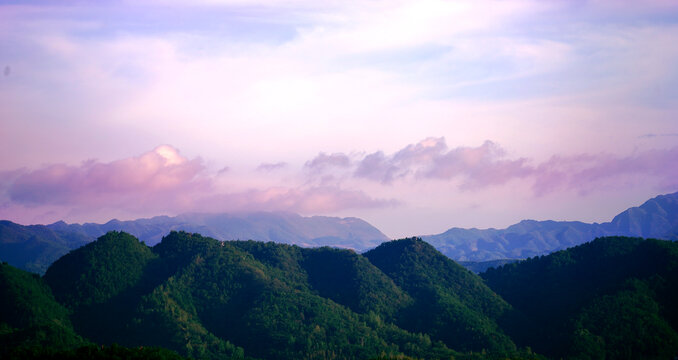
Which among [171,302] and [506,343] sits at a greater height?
[171,302]

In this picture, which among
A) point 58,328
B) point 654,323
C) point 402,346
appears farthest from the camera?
→ point 402,346

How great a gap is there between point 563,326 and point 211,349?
114m

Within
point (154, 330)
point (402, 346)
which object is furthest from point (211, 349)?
point (402, 346)

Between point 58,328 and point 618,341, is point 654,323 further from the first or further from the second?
point 58,328

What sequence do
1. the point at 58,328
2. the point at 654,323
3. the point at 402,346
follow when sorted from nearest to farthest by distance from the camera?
the point at 58,328, the point at 654,323, the point at 402,346

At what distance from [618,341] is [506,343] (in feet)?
109

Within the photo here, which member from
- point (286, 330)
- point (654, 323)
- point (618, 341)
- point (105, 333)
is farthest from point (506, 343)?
point (105, 333)

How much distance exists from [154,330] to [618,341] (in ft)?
477

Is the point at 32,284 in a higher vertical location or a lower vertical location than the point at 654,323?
higher

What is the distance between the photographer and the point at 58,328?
164 m

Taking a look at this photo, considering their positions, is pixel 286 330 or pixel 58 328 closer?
pixel 58 328

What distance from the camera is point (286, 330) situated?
19212cm

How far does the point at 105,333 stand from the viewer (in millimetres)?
189875

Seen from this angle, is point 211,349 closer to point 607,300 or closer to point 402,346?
point 402,346
